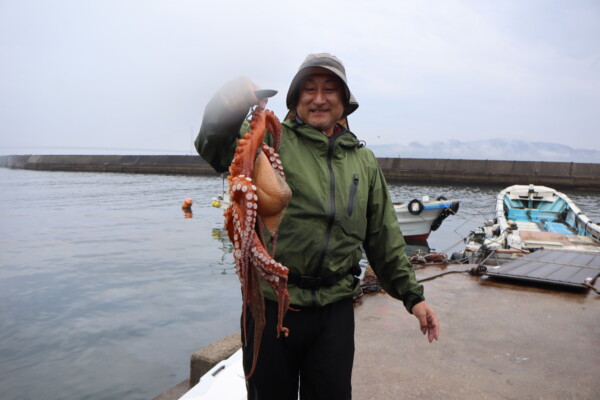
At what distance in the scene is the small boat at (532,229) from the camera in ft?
42.9

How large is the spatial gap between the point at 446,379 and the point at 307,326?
9.87ft

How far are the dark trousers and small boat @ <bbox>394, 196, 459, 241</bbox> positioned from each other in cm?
1960

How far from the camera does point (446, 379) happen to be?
15.8 feet

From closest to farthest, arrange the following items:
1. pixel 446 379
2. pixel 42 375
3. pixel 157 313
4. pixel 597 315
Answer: pixel 446 379 → pixel 597 315 → pixel 42 375 → pixel 157 313

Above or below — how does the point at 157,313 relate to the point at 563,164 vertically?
below

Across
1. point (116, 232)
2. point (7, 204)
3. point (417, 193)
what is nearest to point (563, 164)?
point (417, 193)

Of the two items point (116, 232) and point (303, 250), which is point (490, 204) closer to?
point (116, 232)

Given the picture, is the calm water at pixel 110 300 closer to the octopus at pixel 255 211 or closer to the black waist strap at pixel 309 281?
the black waist strap at pixel 309 281

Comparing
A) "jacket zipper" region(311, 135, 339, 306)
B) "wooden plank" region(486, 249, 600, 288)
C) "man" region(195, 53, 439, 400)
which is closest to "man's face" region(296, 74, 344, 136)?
"man" region(195, 53, 439, 400)

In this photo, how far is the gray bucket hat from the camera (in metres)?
2.54

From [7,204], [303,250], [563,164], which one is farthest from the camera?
[563,164]

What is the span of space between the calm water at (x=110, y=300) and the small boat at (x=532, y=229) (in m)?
3.59

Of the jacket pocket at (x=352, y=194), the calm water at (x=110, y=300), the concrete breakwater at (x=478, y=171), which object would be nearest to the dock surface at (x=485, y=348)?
the jacket pocket at (x=352, y=194)

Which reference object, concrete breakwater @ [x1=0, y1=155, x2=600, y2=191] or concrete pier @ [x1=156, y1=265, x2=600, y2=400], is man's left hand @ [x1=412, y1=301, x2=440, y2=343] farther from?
concrete breakwater @ [x1=0, y1=155, x2=600, y2=191]
